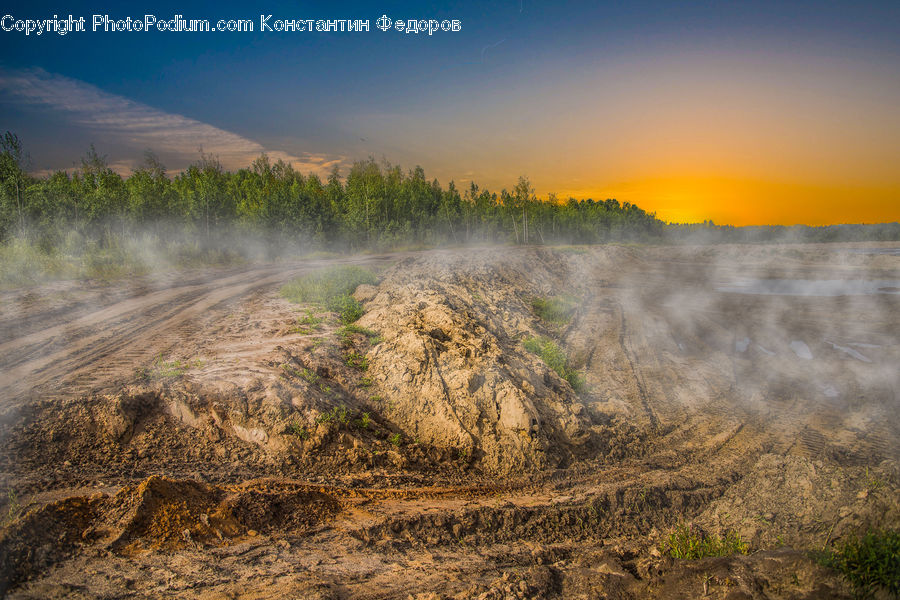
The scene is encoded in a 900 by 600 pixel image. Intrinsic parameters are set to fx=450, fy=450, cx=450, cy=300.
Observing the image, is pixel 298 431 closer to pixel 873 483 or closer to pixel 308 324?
pixel 308 324

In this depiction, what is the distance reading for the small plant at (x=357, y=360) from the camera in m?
9.33

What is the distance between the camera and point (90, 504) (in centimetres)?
508

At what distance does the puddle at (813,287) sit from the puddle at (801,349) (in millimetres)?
9503

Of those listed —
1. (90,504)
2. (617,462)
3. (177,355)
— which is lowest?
(617,462)

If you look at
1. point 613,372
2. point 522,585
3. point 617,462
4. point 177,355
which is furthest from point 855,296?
point 177,355

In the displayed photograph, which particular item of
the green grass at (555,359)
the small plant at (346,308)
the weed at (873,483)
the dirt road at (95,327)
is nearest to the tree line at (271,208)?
the dirt road at (95,327)

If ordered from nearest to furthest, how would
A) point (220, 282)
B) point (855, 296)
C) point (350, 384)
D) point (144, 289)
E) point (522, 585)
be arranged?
1. point (522, 585)
2. point (350, 384)
3. point (144, 289)
4. point (220, 282)
5. point (855, 296)

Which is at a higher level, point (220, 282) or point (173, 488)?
point (220, 282)

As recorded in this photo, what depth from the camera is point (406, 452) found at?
25.1ft

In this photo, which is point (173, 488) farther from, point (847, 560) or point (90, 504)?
point (847, 560)

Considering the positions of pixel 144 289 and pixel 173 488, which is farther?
pixel 144 289

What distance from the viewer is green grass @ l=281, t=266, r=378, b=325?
1193cm

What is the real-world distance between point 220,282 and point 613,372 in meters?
13.8

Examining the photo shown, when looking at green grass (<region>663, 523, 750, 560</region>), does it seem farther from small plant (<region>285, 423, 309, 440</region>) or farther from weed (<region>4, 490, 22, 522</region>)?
weed (<region>4, 490, 22, 522</region>)
